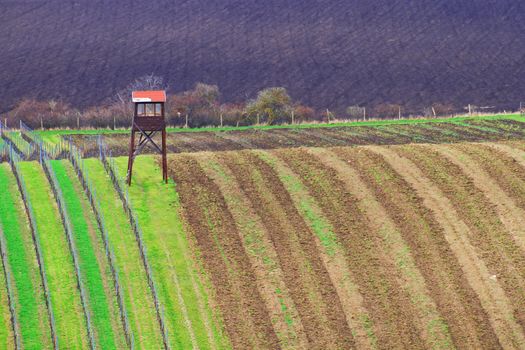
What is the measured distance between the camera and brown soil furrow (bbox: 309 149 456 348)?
50.3m

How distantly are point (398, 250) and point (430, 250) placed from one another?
160 cm

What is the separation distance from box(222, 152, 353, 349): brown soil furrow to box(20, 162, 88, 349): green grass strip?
9.85 m

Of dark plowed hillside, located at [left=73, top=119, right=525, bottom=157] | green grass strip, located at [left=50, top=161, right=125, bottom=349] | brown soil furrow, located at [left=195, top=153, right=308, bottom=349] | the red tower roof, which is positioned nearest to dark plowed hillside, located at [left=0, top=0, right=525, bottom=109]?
dark plowed hillside, located at [left=73, top=119, right=525, bottom=157]

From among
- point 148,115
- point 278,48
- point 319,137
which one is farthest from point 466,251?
point 278,48

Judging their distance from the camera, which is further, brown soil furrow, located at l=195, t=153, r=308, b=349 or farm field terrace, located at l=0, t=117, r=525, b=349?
brown soil furrow, located at l=195, t=153, r=308, b=349

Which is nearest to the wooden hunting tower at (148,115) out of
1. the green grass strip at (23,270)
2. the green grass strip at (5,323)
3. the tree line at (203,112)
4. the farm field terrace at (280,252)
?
the farm field terrace at (280,252)

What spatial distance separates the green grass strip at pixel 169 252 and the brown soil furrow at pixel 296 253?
417 cm

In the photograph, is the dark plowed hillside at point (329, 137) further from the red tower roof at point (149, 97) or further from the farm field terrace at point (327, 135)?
the red tower roof at point (149, 97)

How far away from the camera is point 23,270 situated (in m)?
52.2

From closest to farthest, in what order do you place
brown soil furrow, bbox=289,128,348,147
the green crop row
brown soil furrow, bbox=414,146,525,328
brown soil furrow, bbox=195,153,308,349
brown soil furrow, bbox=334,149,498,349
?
brown soil furrow, bbox=195,153,308,349
brown soil furrow, bbox=334,149,498,349
brown soil furrow, bbox=414,146,525,328
brown soil furrow, bbox=289,128,348,147
the green crop row

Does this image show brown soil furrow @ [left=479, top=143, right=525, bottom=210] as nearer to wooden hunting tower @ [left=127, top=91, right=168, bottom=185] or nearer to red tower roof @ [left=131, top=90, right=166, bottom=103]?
wooden hunting tower @ [left=127, top=91, right=168, bottom=185]

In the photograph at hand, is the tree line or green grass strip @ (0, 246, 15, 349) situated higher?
the tree line

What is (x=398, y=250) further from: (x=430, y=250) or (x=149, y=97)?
(x=149, y=97)

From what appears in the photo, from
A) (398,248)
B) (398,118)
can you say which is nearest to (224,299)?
(398,248)
